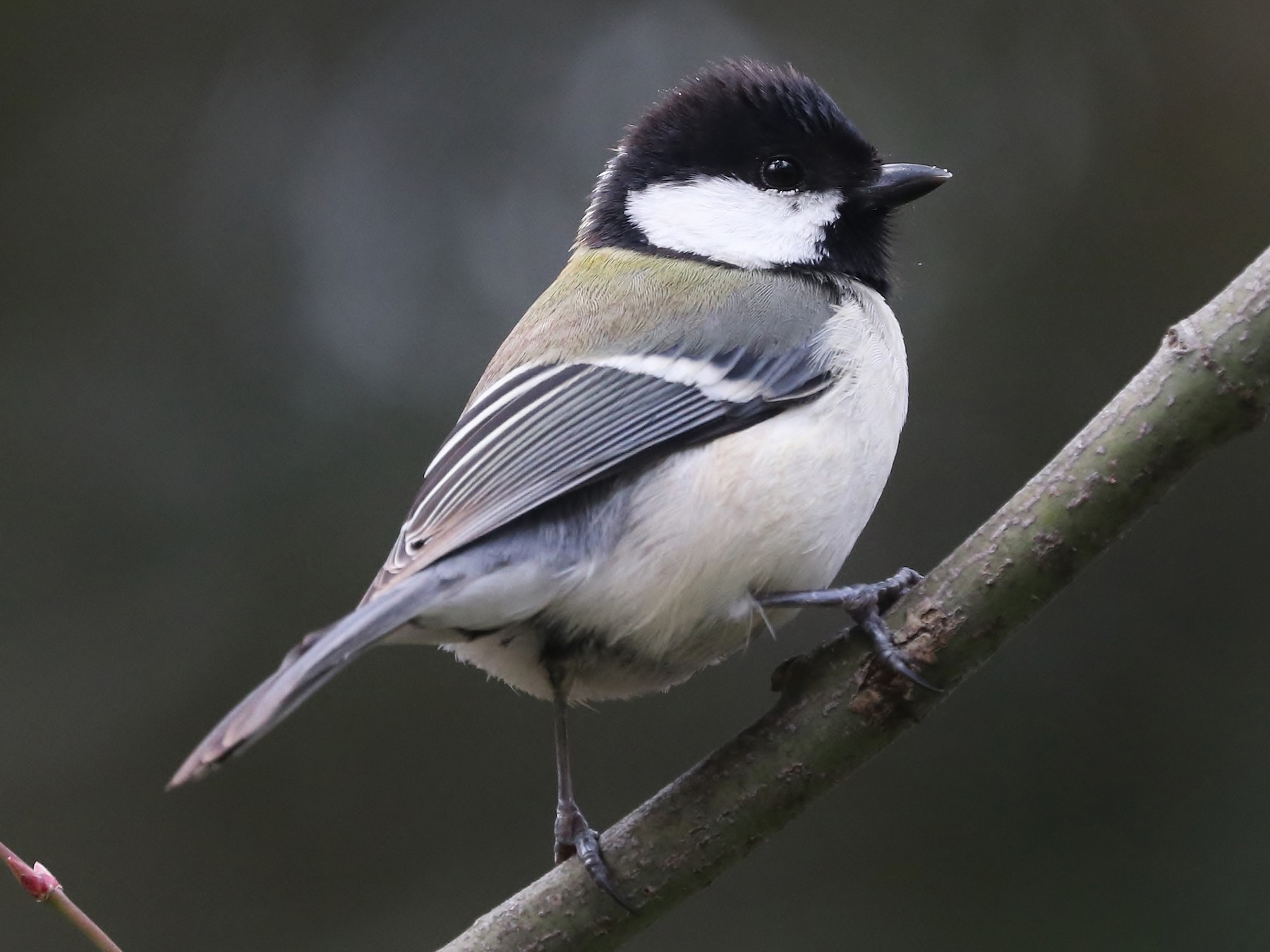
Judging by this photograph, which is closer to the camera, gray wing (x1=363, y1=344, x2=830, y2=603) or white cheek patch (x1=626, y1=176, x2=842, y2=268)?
gray wing (x1=363, y1=344, x2=830, y2=603)

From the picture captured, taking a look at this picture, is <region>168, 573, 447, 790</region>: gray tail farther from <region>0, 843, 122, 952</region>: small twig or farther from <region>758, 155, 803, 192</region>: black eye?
<region>758, 155, 803, 192</region>: black eye

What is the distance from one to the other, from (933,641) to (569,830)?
505 mm

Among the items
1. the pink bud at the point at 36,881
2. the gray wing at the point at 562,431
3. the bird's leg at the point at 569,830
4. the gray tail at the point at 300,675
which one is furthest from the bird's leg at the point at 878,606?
the pink bud at the point at 36,881

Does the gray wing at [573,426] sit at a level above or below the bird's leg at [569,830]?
above

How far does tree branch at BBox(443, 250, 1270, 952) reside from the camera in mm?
1327

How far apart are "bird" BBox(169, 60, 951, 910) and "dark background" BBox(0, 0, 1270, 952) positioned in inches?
51.8

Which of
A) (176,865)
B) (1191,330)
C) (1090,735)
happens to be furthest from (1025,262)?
(176,865)

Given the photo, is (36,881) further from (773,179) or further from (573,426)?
(773,179)

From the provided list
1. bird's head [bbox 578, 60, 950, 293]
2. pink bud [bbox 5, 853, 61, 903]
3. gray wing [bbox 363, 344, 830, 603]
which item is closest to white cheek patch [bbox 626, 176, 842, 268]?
bird's head [bbox 578, 60, 950, 293]

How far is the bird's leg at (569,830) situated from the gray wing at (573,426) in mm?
267

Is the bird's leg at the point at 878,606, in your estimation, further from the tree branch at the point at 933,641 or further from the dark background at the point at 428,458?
the dark background at the point at 428,458

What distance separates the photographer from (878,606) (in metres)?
1.49

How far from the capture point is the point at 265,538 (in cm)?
324

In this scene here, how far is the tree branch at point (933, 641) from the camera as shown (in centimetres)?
133
